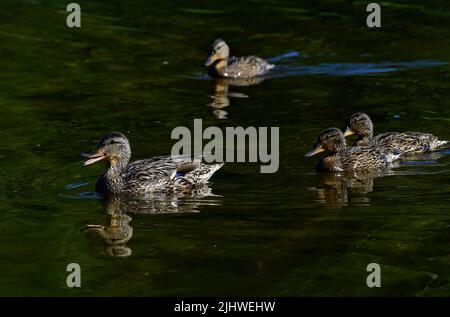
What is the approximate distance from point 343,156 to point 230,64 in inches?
264

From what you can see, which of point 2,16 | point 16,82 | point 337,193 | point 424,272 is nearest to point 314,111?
point 337,193

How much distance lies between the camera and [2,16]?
22.8 metres

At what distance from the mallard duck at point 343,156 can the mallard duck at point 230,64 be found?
5848mm

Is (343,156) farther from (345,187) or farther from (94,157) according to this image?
(94,157)

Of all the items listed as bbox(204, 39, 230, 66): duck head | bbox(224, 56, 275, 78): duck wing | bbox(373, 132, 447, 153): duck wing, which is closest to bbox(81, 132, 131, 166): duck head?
bbox(373, 132, 447, 153): duck wing

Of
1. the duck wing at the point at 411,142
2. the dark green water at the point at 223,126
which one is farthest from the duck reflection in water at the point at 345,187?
the duck wing at the point at 411,142

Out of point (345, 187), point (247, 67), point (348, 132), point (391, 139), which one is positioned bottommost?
point (345, 187)

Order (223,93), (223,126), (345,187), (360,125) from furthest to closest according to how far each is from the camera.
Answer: (223,93) < (223,126) < (360,125) < (345,187)

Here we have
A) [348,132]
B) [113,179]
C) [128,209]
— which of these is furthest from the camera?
[348,132]

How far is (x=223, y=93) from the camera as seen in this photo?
18.8m

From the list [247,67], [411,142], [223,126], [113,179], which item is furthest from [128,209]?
[247,67]

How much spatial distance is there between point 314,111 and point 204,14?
7717 millimetres

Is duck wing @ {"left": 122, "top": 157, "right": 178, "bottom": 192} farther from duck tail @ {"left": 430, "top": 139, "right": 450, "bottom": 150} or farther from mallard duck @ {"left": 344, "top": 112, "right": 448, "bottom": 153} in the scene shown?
duck tail @ {"left": 430, "top": 139, "right": 450, "bottom": 150}
